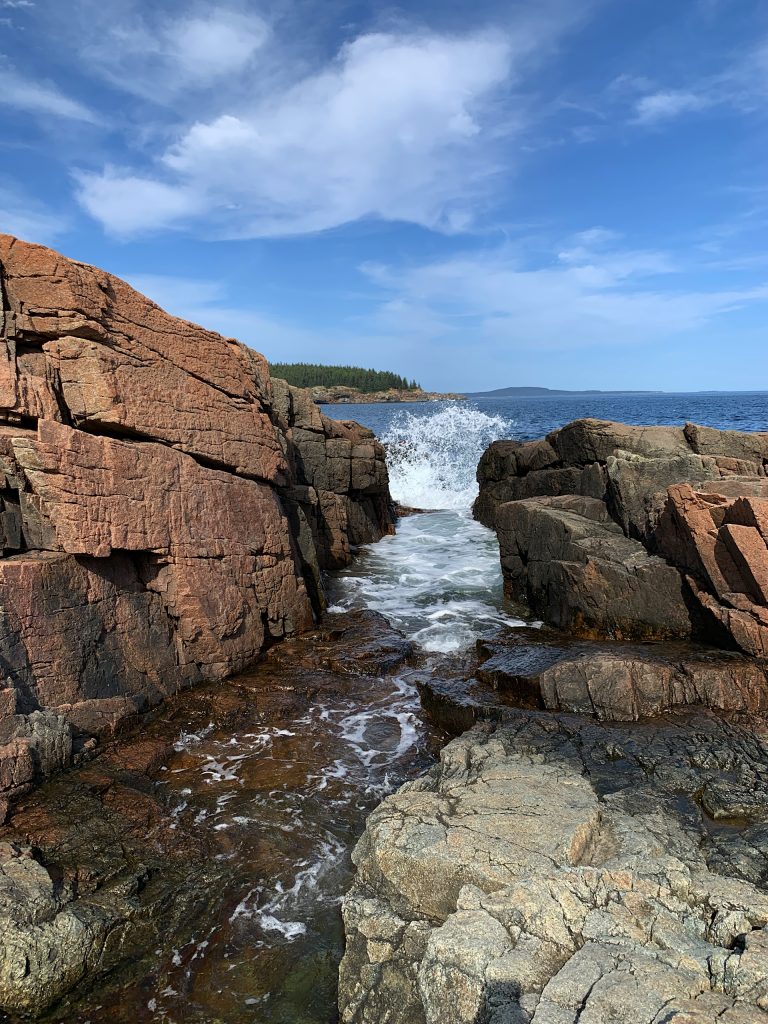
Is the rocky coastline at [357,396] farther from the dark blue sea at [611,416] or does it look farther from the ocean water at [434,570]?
the ocean water at [434,570]

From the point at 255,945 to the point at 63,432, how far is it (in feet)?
23.7

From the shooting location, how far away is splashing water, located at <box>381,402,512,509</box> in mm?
34500

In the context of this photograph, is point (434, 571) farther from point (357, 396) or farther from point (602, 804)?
point (357, 396)

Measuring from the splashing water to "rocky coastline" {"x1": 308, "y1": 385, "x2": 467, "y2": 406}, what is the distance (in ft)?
278

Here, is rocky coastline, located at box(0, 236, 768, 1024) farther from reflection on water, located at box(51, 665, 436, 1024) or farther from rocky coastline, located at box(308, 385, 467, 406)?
rocky coastline, located at box(308, 385, 467, 406)

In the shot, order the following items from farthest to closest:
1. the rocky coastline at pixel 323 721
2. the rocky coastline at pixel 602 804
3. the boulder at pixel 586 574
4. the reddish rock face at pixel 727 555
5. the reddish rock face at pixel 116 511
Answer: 1. the boulder at pixel 586 574
2. the reddish rock face at pixel 727 555
3. the reddish rock face at pixel 116 511
4. the rocky coastline at pixel 323 721
5. the rocky coastline at pixel 602 804

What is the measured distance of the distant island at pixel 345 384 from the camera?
138 metres

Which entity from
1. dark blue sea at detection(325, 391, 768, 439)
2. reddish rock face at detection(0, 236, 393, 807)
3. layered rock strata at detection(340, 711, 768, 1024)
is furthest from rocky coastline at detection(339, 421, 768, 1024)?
dark blue sea at detection(325, 391, 768, 439)

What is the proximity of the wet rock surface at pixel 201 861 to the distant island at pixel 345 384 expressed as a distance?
121328mm

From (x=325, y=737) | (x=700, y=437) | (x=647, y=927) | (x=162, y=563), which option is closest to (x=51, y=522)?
(x=162, y=563)

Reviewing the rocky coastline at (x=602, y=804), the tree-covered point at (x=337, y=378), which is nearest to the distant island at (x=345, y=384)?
the tree-covered point at (x=337, y=378)

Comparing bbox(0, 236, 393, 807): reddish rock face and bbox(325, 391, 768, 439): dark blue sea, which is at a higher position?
bbox(325, 391, 768, 439): dark blue sea

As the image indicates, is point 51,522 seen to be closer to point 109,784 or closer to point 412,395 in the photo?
point 109,784

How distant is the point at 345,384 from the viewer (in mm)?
148000
